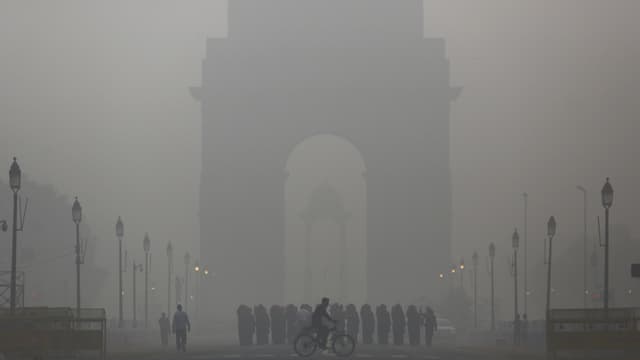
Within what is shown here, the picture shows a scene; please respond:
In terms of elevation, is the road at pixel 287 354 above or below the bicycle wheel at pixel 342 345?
below

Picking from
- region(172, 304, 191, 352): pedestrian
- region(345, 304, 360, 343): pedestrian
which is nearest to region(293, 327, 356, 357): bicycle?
region(172, 304, 191, 352): pedestrian

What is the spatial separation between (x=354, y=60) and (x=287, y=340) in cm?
5865

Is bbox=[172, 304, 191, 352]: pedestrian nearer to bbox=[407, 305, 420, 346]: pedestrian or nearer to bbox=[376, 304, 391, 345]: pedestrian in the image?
bbox=[376, 304, 391, 345]: pedestrian

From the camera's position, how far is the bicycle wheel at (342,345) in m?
42.6

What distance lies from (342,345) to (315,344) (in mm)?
652

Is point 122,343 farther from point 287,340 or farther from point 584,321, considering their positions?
point 584,321

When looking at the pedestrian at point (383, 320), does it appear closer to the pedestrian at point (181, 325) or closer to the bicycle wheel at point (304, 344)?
the pedestrian at point (181, 325)

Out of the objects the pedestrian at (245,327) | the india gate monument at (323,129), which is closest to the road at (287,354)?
the pedestrian at (245,327)

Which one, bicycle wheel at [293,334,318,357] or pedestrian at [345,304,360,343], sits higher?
pedestrian at [345,304,360,343]

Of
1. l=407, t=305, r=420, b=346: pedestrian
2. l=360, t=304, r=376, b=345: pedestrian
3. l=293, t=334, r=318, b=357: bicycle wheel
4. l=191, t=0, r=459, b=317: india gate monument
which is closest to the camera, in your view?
l=293, t=334, r=318, b=357: bicycle wheel

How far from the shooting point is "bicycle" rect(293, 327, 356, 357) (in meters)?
42.6

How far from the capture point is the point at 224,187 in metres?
118

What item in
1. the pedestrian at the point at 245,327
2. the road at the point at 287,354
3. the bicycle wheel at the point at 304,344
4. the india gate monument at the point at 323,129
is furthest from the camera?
the india gate monument at the point at 323,129

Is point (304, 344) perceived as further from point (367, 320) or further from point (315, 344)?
point (367, 320)
